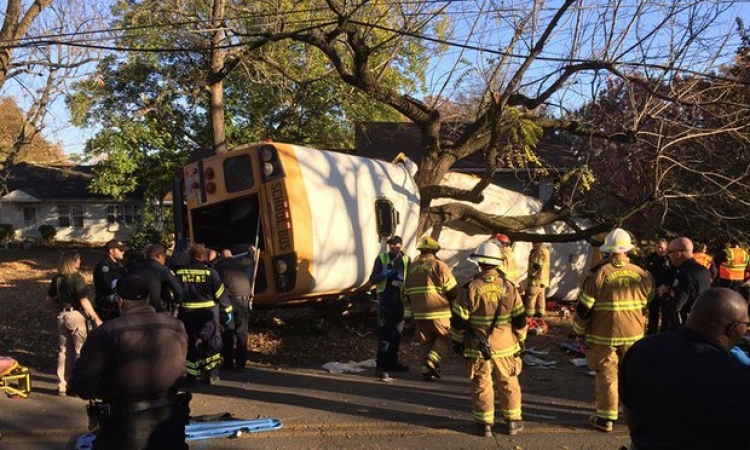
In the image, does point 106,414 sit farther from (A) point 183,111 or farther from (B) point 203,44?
(A) point 183,111

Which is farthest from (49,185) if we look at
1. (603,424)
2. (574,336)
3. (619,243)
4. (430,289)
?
(603,424)

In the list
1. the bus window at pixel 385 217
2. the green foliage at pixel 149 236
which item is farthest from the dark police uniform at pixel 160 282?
the green foliage at pixel 149 236

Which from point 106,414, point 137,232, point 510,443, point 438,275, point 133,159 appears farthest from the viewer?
point 137,232

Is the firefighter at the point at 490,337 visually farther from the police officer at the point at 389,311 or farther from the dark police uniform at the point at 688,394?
the dark police uniform at the point at 688,394

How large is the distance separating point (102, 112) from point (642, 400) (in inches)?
784

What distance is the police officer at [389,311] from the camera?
757 cm

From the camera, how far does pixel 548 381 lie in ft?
24.0

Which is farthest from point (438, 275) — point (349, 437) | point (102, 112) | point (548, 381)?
point (102, 112)

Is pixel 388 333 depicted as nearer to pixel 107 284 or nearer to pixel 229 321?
pixel 229 321

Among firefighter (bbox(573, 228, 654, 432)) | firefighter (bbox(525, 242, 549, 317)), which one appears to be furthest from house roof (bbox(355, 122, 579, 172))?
firefighter (bbox(573, 228, 654, 432))

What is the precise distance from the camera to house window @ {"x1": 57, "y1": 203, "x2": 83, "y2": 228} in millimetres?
35844

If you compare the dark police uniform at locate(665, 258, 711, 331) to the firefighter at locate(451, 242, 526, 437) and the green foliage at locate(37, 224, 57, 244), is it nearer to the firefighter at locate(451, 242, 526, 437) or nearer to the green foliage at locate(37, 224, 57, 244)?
the firefighter at locate(451, 242, 526, 437)

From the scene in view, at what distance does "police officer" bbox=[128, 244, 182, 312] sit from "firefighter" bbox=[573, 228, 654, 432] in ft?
14.0

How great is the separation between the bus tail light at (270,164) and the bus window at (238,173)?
0.78 ft
